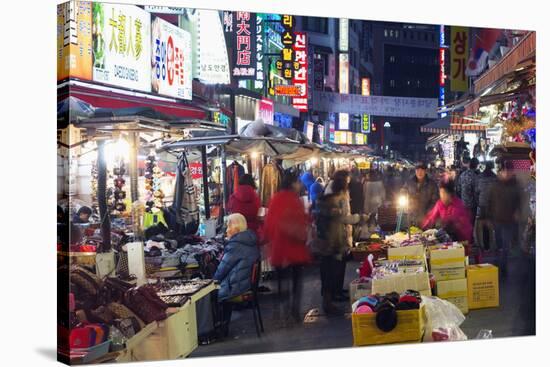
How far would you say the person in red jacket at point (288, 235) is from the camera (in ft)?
32.2

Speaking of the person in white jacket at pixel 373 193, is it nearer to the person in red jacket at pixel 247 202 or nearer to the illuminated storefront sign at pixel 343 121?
the illuminated storefront sign at pixel 343 121

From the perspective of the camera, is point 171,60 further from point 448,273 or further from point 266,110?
point 448,273

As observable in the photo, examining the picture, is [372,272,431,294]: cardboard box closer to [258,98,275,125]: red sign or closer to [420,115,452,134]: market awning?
[420,115,452,134]: market awning

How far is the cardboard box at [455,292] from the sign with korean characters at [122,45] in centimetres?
395

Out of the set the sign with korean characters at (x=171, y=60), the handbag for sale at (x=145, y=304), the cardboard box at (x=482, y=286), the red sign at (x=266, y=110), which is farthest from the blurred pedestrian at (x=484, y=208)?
the handbag for sale at (x=145, y=304)

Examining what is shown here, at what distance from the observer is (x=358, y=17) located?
1022 centimetres

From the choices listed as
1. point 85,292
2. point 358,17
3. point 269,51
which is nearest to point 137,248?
point 85,292

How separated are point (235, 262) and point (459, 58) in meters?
3.47

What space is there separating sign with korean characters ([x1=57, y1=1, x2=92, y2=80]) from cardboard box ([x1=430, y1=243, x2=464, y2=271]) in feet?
14.2

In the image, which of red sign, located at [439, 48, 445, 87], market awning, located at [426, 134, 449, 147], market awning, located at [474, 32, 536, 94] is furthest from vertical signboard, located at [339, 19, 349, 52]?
market awning, located at [474, 32, 536, 94]

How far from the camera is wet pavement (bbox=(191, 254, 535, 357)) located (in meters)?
9.54

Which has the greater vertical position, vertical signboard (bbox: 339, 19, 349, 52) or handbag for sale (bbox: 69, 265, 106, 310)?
vertical signboard (bbox: 339, 19, 349, 52)

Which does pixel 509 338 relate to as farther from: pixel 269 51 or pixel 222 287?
pixel 269 51

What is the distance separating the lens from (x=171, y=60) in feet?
30.4
